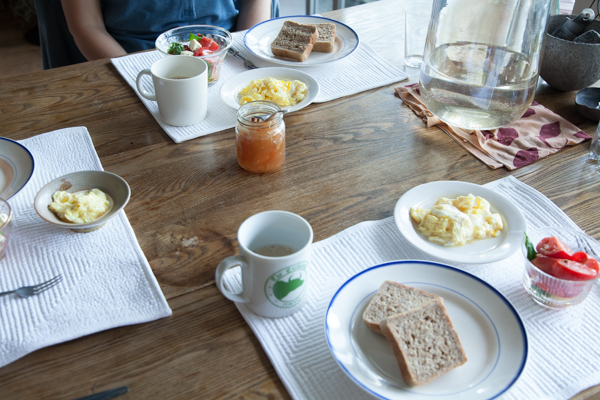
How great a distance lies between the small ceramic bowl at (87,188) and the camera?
761 millimetres

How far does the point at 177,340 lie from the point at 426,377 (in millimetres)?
329

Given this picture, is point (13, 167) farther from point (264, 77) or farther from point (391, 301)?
point (391, 301)

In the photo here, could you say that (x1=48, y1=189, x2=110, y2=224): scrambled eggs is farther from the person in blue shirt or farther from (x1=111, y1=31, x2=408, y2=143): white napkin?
the person in blue shirt

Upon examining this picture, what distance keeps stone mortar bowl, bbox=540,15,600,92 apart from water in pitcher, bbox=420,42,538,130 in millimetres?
223

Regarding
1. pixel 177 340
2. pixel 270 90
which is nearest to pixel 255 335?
pixel 177 340

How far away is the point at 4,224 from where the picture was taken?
2.41 feet

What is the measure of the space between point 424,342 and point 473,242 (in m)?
0.26

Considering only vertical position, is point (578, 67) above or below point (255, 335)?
above

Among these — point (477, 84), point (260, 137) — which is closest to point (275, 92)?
point (260, 137)

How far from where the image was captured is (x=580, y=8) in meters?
1.82

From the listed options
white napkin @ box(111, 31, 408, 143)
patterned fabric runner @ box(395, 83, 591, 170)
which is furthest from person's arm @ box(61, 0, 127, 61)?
patterned fabric runner @ box(395, 83, 591, 170)

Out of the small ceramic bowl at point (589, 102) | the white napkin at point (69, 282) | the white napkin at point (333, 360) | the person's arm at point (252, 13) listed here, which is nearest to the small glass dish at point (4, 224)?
the white napkin at point (69, 282)

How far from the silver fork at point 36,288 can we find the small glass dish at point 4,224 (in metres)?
0.09

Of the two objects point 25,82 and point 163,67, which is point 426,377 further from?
point 25,82
